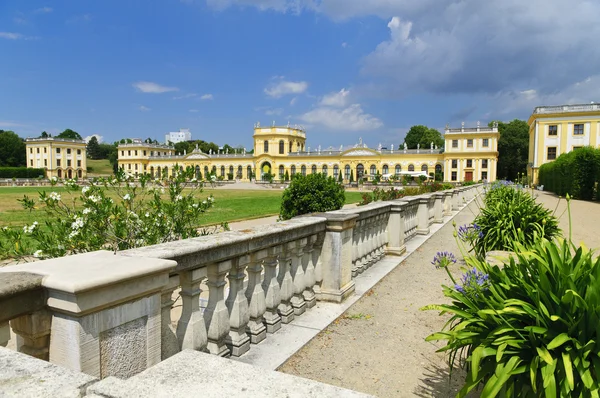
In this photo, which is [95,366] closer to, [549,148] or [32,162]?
[549,148]

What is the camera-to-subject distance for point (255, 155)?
81250mm

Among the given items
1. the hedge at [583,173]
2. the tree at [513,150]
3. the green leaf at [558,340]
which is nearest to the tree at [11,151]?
the tree at [513,150]

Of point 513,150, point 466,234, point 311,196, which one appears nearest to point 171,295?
point 466,234

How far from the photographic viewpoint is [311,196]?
8969 mm

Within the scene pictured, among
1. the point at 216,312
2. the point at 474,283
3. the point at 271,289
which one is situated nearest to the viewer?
the point at 474,283

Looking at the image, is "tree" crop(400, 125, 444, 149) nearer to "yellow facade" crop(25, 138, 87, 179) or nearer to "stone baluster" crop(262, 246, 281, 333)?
"yellow facade" crop(25, 138, 87, 179)

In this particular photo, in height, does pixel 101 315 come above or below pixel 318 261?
above

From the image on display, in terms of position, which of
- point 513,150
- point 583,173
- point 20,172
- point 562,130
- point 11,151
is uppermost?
point 562,130

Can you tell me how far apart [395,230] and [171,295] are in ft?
19.0

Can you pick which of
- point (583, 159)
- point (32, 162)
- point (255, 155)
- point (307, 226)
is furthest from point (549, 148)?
point (32, 162)

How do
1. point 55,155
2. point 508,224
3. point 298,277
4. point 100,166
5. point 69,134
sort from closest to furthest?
point 298,277 < point 508,224 < point 55,155 < point 100,166 < point 69,134

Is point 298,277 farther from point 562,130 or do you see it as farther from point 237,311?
point 562,130

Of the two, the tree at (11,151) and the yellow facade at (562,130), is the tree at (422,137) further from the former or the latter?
the tree at (11,151)

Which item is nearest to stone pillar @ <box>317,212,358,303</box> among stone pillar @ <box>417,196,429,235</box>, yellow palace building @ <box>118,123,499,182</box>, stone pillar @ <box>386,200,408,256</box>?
stone pillar @ <box>386,200,408,256</box>
